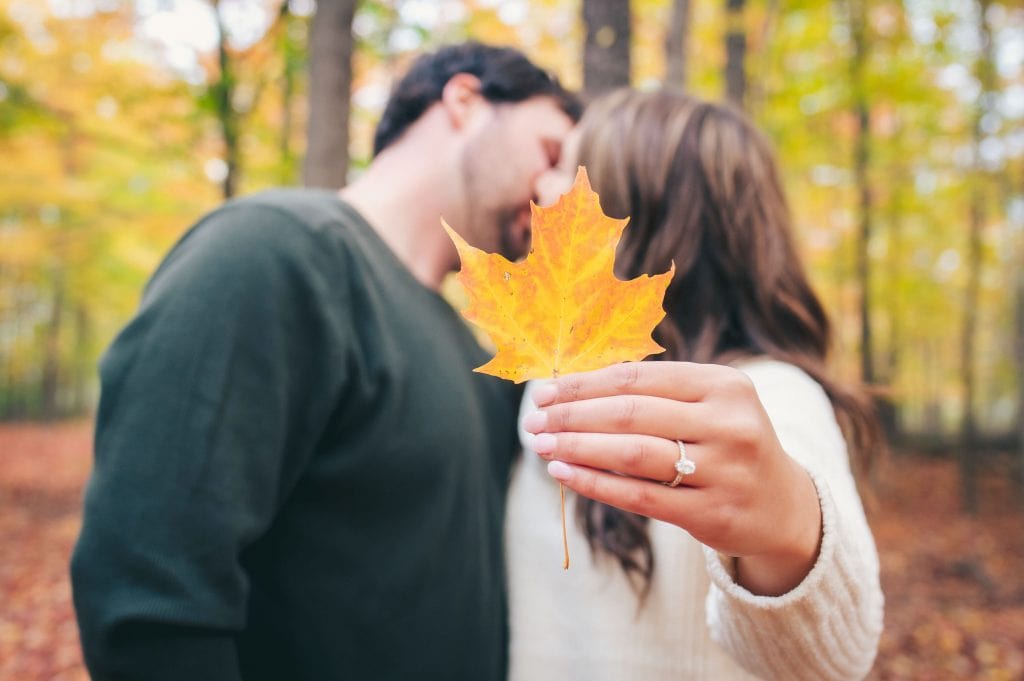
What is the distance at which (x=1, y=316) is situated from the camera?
2045cm

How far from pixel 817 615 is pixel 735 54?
5.90m

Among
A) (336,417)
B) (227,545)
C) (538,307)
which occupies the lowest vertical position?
(227,545)

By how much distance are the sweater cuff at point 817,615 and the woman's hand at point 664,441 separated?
0.22 metres

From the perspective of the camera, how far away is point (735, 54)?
5.75 metres

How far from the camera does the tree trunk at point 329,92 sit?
387 cm

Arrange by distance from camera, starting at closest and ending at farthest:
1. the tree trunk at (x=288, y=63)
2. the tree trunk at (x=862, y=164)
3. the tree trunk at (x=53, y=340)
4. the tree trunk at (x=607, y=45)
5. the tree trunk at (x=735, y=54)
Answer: the tree trunk at (x=607, y=45)
the tree trunk at (x=735, y=54)
the tree trunk at (x=288, y=63)
the tree trunk at (x=862, y=164)
the tree trunk at (x=53, y=340)

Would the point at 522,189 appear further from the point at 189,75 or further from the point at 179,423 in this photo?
the point at 189,75

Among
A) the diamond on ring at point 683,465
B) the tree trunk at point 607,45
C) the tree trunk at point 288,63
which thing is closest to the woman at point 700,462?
the diamond on ring at point 683,465

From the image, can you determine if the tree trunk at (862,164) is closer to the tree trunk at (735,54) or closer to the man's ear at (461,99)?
the tree trunk at (735,54)

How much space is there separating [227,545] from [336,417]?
1.09ft

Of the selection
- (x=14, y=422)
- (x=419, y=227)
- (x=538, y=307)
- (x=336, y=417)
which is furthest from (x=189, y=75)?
(x=14, y=422)

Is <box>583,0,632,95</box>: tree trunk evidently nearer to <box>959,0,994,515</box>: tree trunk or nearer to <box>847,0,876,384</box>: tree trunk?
<box>847,0,876,384</box>: tree trunk

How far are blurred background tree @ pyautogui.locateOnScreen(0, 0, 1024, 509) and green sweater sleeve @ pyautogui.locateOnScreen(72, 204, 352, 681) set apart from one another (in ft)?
8.95

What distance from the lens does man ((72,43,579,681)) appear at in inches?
41.6
